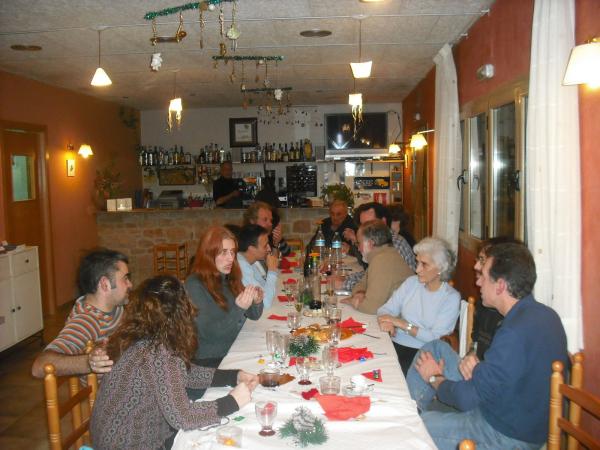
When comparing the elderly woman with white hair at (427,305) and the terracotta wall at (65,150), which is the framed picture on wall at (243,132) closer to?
the terracotta wall at (65,150)

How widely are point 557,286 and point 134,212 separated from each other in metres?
7.32

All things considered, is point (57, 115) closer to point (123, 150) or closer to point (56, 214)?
point (56, 214)

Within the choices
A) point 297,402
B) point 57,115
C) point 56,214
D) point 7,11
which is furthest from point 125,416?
point 57,115

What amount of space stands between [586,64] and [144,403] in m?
2.51

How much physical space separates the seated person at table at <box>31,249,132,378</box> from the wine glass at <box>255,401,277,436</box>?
1.01m

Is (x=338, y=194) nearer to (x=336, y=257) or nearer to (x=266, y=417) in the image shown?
(x=336, y=257)

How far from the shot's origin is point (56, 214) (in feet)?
26.3

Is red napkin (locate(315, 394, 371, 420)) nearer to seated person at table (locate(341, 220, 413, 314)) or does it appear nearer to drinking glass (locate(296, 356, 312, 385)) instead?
drinking glass (locate(296, 356, 312, 385))

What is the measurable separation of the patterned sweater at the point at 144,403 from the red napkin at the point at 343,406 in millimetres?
357

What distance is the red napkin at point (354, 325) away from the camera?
3.33 metres

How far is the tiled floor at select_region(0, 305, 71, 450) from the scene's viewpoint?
13.0 ft

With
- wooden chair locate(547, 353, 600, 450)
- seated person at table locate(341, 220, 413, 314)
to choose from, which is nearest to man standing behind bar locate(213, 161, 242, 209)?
seated person at table locate(341, 220, 413, 314)

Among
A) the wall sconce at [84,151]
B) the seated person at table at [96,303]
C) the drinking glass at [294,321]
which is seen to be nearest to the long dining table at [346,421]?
the drinking glass at [294,321]

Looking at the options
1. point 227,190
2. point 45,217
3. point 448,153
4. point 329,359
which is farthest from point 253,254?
point 227,190
